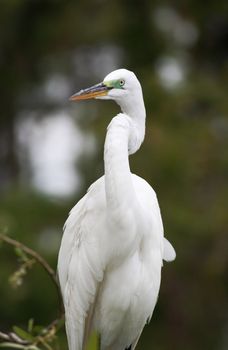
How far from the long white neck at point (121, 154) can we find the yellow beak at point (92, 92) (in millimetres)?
89

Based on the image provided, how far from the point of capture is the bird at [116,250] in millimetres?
3082

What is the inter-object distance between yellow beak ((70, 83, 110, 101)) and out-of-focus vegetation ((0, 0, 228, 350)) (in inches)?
144

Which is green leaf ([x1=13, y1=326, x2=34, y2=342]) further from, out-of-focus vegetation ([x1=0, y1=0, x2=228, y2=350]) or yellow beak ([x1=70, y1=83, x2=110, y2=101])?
out-of-focus vegetation ([x1=0, y1=0, x2=228, y2=350])

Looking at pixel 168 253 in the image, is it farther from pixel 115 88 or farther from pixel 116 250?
pixel 115 88

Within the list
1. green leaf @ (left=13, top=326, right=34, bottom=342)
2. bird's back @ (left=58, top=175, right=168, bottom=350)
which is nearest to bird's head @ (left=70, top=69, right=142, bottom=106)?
bird's back @ (left=58, top=175, right=168, bottom=350)

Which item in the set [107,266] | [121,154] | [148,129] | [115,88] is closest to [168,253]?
[107,266]

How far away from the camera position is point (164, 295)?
845cm

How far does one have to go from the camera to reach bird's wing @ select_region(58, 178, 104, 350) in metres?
3.26

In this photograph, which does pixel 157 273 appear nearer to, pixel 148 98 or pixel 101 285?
pixel 101 285

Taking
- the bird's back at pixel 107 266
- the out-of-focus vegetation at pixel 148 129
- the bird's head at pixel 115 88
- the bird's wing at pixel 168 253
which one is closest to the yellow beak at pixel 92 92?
the bird's head at pixel 115 88

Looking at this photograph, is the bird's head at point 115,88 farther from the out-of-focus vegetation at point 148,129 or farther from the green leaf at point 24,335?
the out-of-focus vegetation at point 148,129

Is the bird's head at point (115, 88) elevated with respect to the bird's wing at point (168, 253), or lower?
elevated

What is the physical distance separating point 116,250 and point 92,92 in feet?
1.67

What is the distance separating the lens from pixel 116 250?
3195 millimetres
